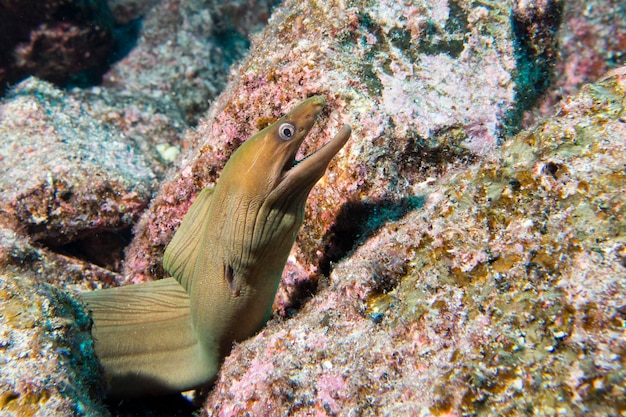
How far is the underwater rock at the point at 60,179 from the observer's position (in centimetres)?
375

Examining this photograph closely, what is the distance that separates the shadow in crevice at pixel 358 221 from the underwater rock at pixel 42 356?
1487mm

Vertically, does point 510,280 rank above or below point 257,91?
below

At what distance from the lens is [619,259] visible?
1.36 metres

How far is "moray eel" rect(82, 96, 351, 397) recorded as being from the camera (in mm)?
2316

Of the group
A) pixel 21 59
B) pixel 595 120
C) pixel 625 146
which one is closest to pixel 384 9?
pixel 595 120

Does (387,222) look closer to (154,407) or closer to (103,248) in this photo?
(154,407)

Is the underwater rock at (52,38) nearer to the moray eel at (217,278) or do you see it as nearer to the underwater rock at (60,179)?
the underwater rock at (60,179)

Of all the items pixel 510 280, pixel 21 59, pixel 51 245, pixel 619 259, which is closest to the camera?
pixel 619 259

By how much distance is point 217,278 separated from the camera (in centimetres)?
261

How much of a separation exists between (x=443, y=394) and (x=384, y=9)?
2.71 metres

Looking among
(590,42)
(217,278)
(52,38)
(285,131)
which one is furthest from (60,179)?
(590,42)

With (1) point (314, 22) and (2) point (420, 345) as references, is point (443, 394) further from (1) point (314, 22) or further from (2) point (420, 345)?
(1) point (314, 22)

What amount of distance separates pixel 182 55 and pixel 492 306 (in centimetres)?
637

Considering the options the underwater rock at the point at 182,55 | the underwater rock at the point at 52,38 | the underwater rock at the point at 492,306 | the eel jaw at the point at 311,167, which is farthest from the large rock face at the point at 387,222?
the underwater rock at the point at 52,38
